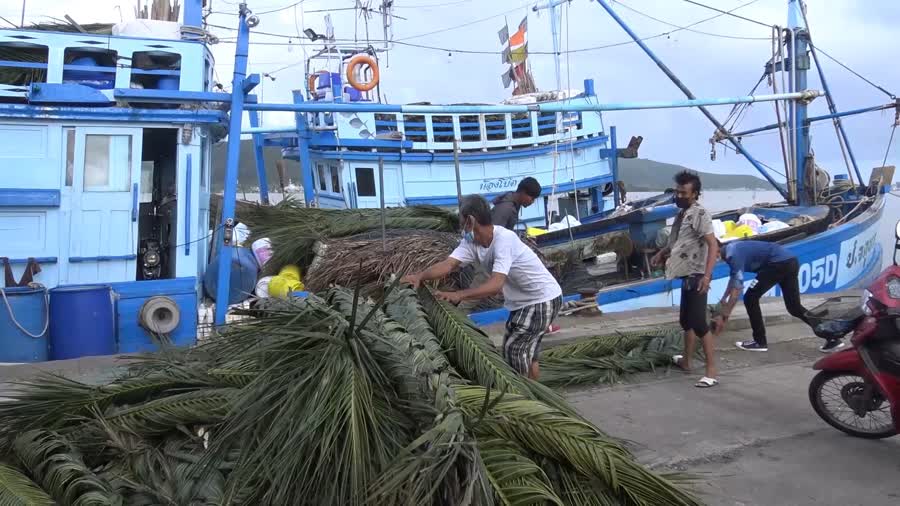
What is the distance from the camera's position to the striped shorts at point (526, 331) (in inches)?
187

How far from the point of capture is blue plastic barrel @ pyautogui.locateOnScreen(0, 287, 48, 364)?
698 cm

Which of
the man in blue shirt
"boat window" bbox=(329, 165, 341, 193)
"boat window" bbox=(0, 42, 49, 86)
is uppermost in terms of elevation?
"boat window" bbox=(329, 165, 341, 193)

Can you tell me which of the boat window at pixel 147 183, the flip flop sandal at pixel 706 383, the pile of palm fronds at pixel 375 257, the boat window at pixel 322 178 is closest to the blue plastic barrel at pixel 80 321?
the boat window at pixel 147 183

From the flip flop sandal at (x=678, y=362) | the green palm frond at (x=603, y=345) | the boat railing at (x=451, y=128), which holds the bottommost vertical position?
the flip flop sandal at (x=678, y=362)

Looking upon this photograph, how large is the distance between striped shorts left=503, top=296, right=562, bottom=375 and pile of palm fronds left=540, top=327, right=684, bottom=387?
1177 millimetres

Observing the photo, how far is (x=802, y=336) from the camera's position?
782 centimetres

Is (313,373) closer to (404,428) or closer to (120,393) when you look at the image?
(404,428)

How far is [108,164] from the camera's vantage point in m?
7.51

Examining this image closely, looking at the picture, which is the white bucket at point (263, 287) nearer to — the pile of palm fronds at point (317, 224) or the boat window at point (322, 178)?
the pile of palm fronds at point (317, 224)

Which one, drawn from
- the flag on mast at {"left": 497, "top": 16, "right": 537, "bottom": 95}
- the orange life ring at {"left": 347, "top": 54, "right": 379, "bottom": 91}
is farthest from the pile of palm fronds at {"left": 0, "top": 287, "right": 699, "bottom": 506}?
the flag on mast at {"left": 497, "top": 16, "right": 537, "bottom": 95}

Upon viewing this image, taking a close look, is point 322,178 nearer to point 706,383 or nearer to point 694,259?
point 694,259

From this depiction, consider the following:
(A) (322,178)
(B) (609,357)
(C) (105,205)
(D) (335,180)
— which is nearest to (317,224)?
(C) (105,205)

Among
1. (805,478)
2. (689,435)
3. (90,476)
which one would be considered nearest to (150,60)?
(90,476)

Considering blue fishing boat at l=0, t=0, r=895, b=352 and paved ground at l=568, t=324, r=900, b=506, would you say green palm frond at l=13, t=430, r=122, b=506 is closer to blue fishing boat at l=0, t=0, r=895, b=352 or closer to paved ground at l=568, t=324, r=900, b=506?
paved ground at l=568, t=324, r=900, b=506
